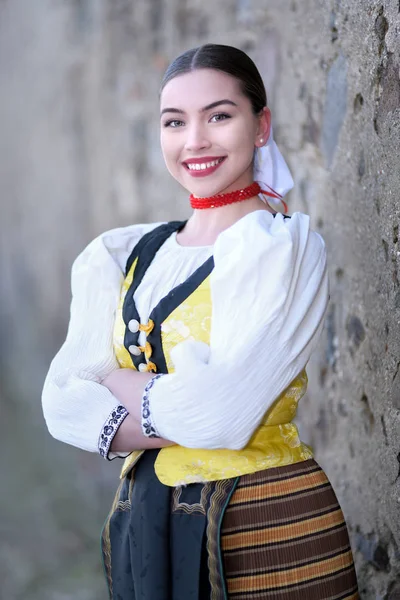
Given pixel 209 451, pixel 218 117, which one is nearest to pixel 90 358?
pixel 209 451

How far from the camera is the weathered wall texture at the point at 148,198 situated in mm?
1788

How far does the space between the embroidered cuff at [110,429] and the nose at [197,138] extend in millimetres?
484

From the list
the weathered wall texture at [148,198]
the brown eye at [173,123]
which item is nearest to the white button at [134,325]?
the brown eye at [173,123]

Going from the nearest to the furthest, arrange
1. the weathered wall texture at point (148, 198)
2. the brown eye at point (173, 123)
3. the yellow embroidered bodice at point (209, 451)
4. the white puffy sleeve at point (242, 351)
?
the white puffy sleeve at point (242, 351) < the yellow embroidered bodice at point (209, 451) < the brown eye at point (173, 123) < the weathered wall texture at point (148, 198)

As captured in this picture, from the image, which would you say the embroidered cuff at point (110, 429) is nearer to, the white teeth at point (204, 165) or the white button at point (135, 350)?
the white button at point (135, 350)

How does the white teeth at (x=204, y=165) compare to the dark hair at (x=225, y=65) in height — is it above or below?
below

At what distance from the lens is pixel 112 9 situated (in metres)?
4.03

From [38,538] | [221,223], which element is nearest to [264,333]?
[221,223]

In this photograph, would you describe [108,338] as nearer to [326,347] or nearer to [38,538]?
[326,347]

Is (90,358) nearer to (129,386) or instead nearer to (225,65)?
(129,386)

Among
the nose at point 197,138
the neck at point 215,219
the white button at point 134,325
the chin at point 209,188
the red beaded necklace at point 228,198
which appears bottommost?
the white button at point 134,325

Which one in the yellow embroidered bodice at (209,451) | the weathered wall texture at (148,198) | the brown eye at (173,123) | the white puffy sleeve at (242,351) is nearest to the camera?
the white puffy sleeve at (242,351)

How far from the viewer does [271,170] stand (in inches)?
62.9

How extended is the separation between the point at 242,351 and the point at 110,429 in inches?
11.3
